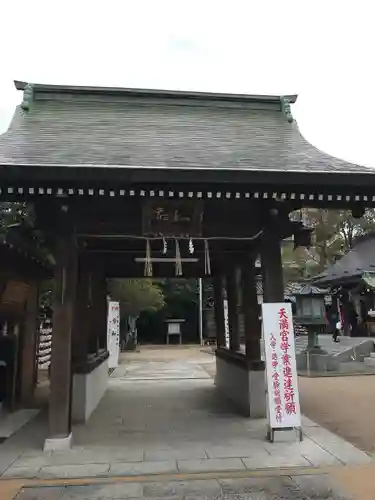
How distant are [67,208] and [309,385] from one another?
921 centimetres

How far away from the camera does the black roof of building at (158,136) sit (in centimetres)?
577

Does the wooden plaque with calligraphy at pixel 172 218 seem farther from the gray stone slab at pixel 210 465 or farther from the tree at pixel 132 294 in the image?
the tree at pixel 132 294

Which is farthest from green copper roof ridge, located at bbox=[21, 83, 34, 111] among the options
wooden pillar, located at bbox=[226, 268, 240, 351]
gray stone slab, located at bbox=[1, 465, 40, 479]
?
gray stone slab, located at bbox=[1, 465, 40, 479]

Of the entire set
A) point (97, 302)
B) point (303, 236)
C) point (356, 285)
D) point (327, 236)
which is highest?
point (327, 236)

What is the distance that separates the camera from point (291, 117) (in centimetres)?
904

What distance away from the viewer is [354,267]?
2323 cm

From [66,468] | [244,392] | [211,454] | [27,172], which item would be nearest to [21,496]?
[66,468]

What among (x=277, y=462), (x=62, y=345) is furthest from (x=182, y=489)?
(x=62, y=345)

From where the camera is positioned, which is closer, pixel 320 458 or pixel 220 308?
pixel 320 458

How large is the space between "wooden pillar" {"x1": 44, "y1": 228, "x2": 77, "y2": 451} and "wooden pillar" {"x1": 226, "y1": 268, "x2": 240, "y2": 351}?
4.53m

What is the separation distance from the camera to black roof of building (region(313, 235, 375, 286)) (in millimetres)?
21675

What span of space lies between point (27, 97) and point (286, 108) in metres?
5.40

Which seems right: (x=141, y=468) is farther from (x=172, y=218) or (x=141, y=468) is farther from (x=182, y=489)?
(x=172, y=218)

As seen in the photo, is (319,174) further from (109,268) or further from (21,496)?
(109,268)
